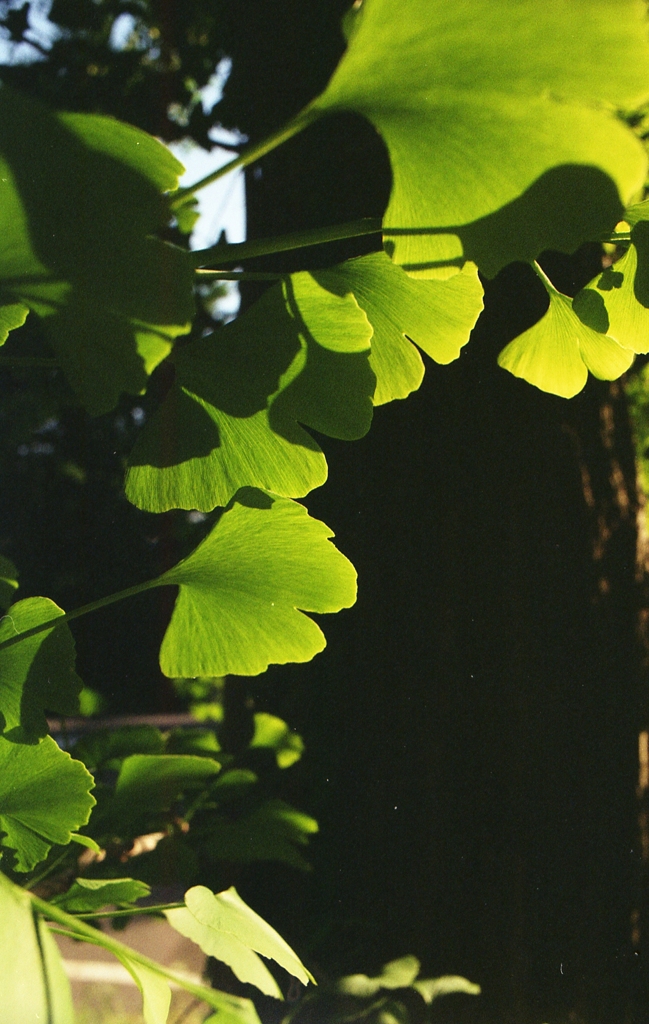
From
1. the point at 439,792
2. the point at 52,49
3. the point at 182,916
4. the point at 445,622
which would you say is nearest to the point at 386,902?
the point at 439,792

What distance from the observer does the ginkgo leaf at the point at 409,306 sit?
27cm

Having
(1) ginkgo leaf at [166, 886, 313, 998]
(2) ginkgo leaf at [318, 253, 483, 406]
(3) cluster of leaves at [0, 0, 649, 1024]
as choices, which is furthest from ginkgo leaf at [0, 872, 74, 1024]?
(2) ginkgo leaf at [318, 253, 483, 406]

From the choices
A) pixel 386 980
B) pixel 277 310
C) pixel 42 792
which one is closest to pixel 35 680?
pixel 42 792

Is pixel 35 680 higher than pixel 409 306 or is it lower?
lower

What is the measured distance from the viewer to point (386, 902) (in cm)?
79

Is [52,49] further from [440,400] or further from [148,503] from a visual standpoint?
[148,503]

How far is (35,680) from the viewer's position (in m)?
0.29

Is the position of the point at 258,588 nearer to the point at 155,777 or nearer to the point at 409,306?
the point at 409,306

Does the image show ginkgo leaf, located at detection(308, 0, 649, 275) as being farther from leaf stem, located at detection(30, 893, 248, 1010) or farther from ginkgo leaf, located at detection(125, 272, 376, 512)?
leaf stem, located at detection(30, 893, 248, 1010)

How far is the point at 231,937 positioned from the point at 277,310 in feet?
0.86

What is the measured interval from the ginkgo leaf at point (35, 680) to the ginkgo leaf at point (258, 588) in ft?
0.15

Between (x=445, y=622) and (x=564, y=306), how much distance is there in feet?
1.71

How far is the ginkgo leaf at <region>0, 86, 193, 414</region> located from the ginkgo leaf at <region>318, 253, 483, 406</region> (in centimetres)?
9

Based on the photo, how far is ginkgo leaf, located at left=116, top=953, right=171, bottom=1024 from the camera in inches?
11.0
